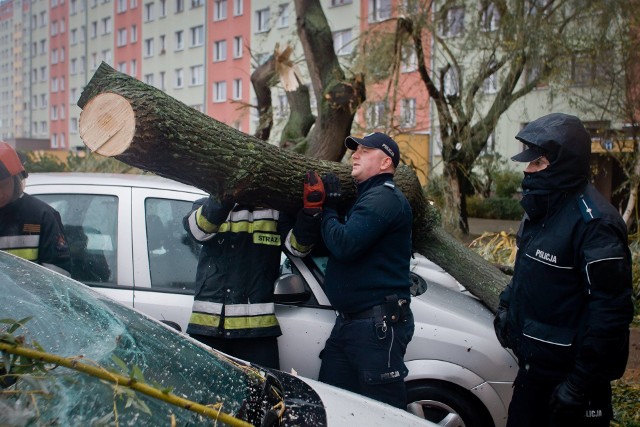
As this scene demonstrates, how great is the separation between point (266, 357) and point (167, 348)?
1.14 metres

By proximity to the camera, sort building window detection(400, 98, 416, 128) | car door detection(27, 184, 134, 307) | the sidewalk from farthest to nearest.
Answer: the sidewalk → building window detection(400, 98, 416, 128) → car door detection(27, 184, 134, 307)

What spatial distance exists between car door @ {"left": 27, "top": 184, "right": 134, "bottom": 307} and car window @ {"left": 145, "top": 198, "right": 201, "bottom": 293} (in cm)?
12

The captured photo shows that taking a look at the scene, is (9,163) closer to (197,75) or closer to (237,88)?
(237,88)

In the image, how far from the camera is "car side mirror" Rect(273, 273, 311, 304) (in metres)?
3.46

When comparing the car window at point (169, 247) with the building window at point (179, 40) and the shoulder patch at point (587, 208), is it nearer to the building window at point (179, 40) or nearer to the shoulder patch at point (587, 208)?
the shoulder patch at point (587, 208)

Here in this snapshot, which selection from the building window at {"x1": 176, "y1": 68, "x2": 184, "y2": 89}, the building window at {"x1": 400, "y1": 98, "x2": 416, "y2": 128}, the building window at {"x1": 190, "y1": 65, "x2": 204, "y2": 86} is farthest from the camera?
the building window at {"x1": 176, "y1": 68, "x2": 184, "y2": 89}

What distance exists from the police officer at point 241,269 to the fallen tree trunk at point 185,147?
129 millimetres

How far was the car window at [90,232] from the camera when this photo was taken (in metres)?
3.80

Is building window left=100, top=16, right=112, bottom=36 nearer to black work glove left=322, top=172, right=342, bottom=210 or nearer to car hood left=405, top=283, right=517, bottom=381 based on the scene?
black work glove left=322, top=172, right=342, bottom=210

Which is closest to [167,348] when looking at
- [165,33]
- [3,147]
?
[3,147]

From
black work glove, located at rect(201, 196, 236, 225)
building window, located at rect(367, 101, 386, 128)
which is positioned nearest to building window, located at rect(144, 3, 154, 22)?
building window, located at rect(367, 101, 386, 128)

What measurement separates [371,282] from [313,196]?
509mm

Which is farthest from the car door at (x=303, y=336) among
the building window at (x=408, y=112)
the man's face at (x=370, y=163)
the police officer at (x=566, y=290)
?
the building window at (x=408, y=112)

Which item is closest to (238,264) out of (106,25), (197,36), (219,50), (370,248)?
(370,248)
